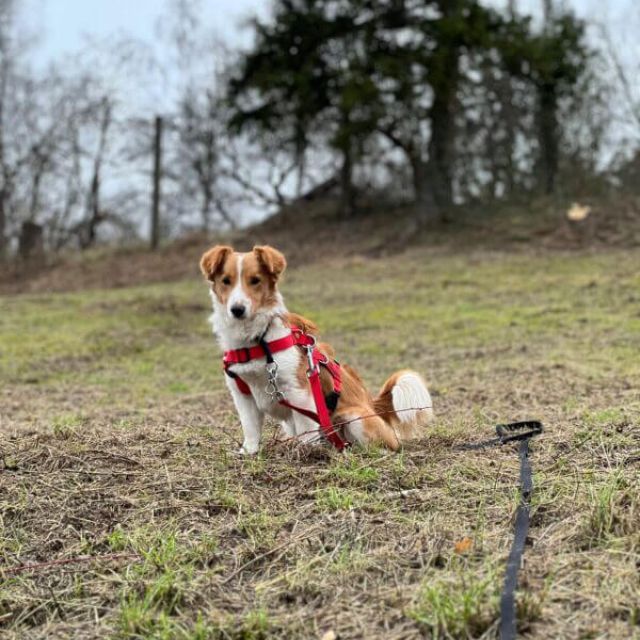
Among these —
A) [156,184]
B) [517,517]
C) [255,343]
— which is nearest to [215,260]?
[255,343]

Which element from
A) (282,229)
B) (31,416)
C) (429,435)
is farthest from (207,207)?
(429,435)

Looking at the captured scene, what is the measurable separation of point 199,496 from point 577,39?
24.1 m

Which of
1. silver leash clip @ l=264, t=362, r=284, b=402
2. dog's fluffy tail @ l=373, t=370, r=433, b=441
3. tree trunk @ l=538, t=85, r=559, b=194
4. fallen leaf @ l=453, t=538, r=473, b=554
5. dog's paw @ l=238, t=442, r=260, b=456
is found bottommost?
fallen leaf @ l=453, t=538, r=473, b=554

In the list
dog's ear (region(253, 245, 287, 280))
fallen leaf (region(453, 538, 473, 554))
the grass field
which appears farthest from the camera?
dog's ear (region(253, 245, 287, 280))

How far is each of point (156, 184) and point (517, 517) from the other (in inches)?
1121

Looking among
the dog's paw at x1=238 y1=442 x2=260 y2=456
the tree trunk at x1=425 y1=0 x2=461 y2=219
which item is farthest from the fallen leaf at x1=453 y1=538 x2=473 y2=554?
the tree trunk at x1=425 y1=0 x2=461 y2=219

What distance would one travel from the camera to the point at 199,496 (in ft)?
12.4

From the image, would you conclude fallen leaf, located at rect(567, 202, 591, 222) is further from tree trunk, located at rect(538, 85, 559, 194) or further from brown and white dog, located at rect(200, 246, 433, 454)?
brown and white dog, located at rect(200, 246, 433, 454)

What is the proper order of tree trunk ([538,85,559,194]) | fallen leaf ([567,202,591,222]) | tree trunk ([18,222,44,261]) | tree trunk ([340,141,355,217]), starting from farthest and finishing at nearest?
tree trunk ([18,222,44,261])
tree trunk ([340,141,355,217])
tree trunk ([538,85,559,194])
fallen leaf ([567,202,591,222])

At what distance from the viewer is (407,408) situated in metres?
5.07

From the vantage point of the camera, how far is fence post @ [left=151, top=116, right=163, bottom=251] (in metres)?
29.1

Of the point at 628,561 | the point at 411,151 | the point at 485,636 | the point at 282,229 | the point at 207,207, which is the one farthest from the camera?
the point at 207,207

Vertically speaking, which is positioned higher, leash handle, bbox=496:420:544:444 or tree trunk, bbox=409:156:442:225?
tree trunk, bbox=409:156:442:225

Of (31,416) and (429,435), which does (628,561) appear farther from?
(31,416)
